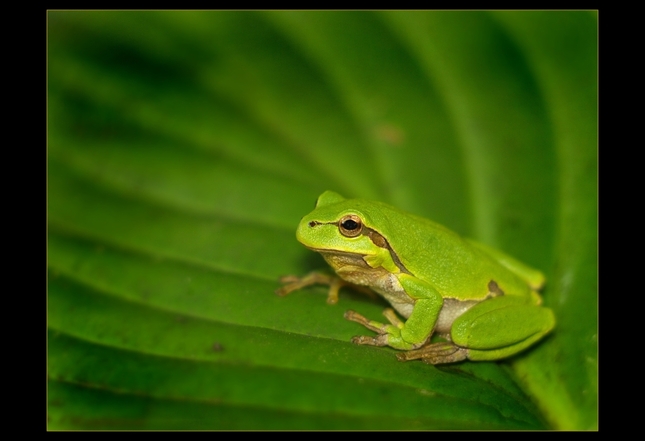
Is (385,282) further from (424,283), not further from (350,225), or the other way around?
(350,225)

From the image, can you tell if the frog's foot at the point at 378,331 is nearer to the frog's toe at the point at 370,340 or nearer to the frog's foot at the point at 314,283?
the frog's toe at the point at 370,340

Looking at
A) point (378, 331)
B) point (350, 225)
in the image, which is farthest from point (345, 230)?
point (378, 331)

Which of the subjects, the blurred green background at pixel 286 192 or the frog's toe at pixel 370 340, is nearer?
the blurred green background at pixel 286 192

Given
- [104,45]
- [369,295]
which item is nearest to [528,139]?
[369,295]

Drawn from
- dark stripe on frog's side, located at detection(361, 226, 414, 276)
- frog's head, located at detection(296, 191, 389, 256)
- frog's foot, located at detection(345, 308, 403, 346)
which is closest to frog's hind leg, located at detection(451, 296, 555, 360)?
frog's foot, located at detection(345, 308, 403, 346)

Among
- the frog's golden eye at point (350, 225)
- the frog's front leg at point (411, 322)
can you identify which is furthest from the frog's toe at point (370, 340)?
the frog's golden eye at point (350, 225)

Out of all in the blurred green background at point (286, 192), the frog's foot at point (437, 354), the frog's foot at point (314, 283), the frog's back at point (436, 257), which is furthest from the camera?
the frog's foot at point (314, 283)

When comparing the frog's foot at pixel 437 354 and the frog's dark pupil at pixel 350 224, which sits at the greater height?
the frog's dark pupil at pixel 350 224
